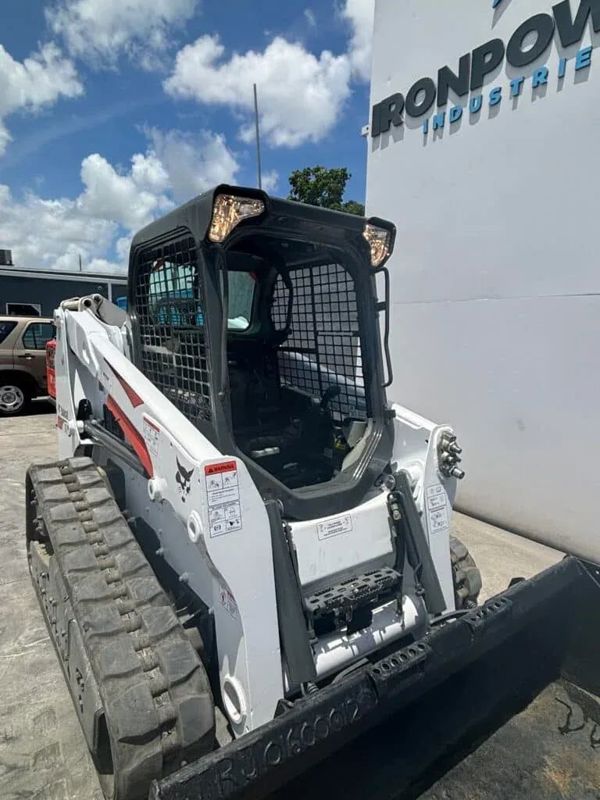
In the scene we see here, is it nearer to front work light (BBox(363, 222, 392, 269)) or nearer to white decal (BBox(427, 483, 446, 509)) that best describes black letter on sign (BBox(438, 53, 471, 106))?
front work light (BBox(363, 222, 392, 269))

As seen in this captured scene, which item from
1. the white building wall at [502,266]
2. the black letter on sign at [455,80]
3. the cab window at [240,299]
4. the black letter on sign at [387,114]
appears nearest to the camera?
the cab window at [240,299]

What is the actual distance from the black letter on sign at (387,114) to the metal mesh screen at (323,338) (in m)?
3.68

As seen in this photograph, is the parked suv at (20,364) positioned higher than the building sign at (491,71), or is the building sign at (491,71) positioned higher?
the building sign at (491,71)

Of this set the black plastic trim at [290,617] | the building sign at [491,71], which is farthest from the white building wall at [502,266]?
the black plastic trim at [290,617]

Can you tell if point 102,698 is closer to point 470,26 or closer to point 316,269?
point 316,269

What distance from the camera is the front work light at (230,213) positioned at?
2074 millimetres

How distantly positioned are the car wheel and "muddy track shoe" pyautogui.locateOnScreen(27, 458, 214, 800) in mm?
9390

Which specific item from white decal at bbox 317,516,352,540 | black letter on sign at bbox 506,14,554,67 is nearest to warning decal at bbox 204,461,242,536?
white decal at bbox 317,516,352,540

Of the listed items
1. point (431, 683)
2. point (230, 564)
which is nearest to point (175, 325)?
point (230, 564)

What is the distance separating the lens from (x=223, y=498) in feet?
6.48

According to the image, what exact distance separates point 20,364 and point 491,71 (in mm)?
9765

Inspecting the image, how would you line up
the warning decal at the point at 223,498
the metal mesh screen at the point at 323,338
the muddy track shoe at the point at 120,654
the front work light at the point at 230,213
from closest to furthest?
the muddy track shoe at the point at 120,654 < the warning decal at the point at 223,498 < the front work light at the point at 230,213 < the metal mesh screen at the point at 323,338

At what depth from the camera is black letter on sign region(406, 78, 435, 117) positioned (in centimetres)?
552

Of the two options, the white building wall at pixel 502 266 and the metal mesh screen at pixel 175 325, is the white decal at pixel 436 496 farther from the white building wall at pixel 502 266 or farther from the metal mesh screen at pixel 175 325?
the white building wall at pixel 502 266
